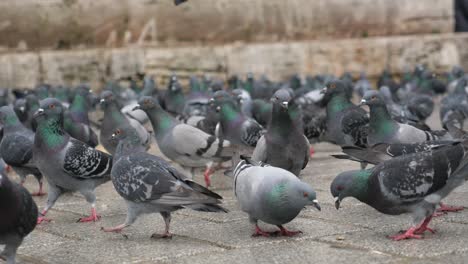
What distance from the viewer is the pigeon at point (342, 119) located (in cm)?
884

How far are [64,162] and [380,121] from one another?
2693mm

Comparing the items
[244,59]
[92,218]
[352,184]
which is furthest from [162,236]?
[244,59]

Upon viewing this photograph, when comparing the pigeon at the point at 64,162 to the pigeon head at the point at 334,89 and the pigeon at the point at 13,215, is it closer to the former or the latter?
the pigeon at the point at 13,215

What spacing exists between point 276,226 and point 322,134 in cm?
407

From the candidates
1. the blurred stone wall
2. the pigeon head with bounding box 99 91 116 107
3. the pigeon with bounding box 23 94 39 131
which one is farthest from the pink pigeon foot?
the blurred stone wall

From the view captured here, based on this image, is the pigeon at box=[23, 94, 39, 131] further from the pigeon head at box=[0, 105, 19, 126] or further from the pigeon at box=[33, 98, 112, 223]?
the pigeon at box=[33, 98, 112, 223]

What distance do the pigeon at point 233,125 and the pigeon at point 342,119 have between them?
0.72 metres

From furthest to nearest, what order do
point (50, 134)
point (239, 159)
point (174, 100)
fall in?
point (174, 100)
point (50, 134)
point (239, 159)

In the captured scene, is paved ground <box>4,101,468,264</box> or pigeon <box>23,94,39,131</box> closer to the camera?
paved ground <box>4,101,468,264</box>

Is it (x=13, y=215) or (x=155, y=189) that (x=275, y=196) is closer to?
(x=155, y=189)

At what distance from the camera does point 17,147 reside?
8.31m

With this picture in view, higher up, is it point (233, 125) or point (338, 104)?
point (338, 104)

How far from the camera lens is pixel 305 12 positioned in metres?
17.4

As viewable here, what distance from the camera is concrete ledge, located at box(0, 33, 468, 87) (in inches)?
627
